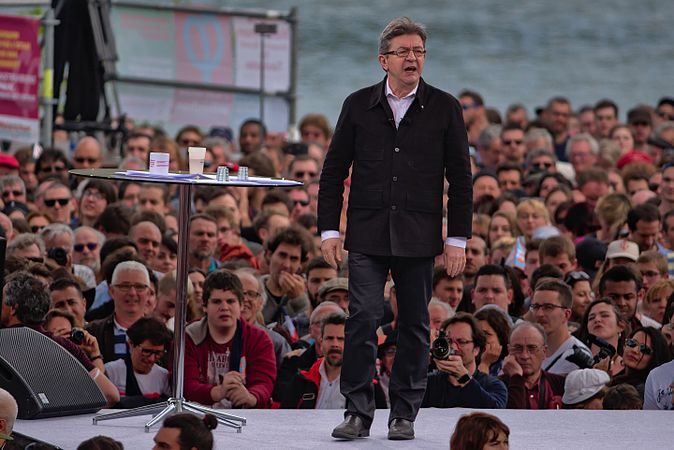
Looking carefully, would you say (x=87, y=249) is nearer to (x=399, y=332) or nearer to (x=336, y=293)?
(x=336, y=293)

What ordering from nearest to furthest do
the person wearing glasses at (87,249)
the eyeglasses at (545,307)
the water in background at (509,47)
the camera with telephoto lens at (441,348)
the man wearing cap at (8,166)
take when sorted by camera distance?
1. the camera with telephoto lens at (441,348)
2. the eyeglasses at (545,307)
3. the person wearing glasses at (87,249)
4. the man wearing cap at (8,166)
5. the water in background at (509,47)

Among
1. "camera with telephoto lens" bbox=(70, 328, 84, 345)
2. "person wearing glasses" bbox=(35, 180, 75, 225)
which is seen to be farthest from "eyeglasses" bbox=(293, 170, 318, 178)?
"camera with telephoto lens" bbox=(70, 328, 84, 345)

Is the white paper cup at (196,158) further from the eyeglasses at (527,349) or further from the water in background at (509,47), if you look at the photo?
the water in background at (509,47)

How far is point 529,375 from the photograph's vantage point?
780 centimetres

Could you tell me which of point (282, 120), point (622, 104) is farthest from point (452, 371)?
point (622, 104)

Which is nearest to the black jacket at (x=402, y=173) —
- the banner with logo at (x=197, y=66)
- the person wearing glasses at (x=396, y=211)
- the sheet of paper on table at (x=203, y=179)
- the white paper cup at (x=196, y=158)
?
the person wearing glasses at (x=396, y=211)

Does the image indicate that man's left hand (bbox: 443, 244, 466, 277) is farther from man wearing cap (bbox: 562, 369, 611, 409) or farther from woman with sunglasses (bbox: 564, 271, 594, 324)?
woman with sunglasses (bbox: 564, 271, 594, 324)

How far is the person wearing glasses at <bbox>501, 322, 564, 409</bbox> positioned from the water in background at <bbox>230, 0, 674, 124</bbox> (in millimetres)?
25555

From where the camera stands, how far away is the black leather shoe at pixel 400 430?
20.7 feet

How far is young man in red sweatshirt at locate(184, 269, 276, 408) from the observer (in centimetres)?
734

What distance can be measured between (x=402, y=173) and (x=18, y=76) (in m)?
7.09

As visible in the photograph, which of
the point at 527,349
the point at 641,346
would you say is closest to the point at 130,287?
the point at 527,349

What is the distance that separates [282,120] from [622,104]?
1941cm

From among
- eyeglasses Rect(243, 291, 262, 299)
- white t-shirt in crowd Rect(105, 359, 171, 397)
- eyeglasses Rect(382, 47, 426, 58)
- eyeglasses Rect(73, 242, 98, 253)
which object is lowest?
white t-shirt in crowd Rect(105, 359, 171, 397)
